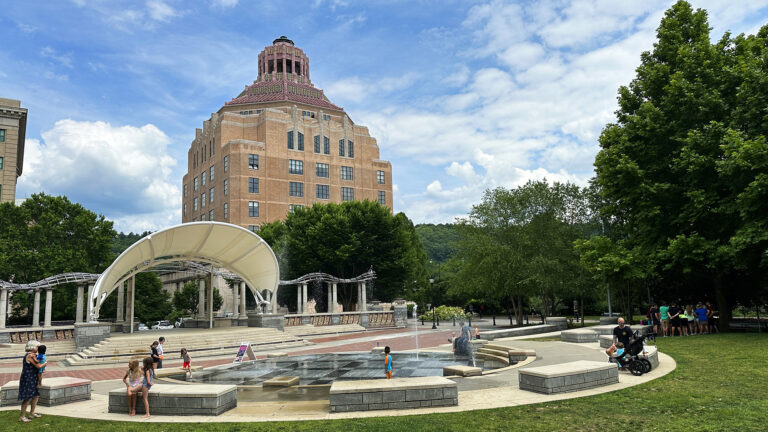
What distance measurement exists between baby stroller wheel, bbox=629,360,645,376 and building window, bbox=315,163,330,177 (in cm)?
6989

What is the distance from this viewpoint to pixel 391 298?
173 feet

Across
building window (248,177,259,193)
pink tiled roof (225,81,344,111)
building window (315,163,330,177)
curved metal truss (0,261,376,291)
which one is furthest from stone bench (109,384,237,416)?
pink tiled roof (225,81,344,111)

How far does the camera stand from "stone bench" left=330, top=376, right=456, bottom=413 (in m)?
9.34

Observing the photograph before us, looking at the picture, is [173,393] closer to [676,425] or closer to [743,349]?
[676,425]

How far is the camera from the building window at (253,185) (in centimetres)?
7375

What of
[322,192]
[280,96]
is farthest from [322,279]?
[280,96]

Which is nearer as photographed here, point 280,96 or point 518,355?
point 518,355

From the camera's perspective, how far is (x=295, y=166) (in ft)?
254

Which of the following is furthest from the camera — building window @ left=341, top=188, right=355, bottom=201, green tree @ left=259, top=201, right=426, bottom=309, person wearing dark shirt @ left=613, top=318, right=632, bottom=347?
building window @ left=341, top=188, right=355, bottom=201

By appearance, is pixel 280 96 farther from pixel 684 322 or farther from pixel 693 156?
pixel 684 322

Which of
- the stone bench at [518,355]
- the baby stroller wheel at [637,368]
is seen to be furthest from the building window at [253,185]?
the baby stroller wheel at [637,368]

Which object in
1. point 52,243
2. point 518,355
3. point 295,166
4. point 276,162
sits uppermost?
point 276,162

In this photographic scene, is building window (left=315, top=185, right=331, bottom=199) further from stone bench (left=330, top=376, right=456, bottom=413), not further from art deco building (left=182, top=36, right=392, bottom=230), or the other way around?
stone bench (left=330, top=376, right=456, bottom=413)

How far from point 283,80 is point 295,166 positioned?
1003 inches
